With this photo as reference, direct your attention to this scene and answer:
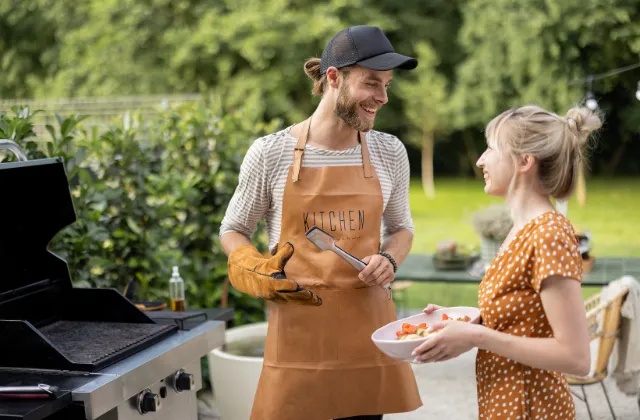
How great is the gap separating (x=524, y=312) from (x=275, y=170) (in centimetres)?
85

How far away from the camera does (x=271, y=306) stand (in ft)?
7.42

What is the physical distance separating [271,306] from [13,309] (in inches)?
26.6

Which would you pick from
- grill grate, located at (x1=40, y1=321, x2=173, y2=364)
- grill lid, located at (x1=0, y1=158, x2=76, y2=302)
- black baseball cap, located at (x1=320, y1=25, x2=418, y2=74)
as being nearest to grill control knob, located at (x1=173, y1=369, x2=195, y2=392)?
grill grate, located at (x1=40, y1=321, x2=173, y2=364)

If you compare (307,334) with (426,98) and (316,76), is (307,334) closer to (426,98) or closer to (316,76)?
(316,76)

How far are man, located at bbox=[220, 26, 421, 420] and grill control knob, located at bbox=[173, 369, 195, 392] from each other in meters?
0.20

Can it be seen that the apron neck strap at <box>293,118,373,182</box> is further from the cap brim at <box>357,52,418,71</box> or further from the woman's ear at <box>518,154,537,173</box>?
the woman's ear at <box>518,154,537,173</box>

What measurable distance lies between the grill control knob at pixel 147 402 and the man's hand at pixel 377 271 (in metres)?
0.60

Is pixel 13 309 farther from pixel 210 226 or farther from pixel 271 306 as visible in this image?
pixel 210 226

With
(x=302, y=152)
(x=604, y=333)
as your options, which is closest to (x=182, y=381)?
(x=302, y=152)

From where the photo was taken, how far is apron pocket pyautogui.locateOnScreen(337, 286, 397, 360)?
2191 millimetres

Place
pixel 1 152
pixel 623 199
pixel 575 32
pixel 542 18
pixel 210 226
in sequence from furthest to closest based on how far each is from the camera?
pixel 623 199 → pixel 542 18 → pixel 575 32 → pixel 210 226 → pixel 1 152

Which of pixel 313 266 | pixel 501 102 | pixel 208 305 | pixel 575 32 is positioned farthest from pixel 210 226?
pixel 501 102

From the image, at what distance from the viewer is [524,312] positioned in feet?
5.39

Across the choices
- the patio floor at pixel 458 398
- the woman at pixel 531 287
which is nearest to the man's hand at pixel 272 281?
the woman at pixel 531 287
